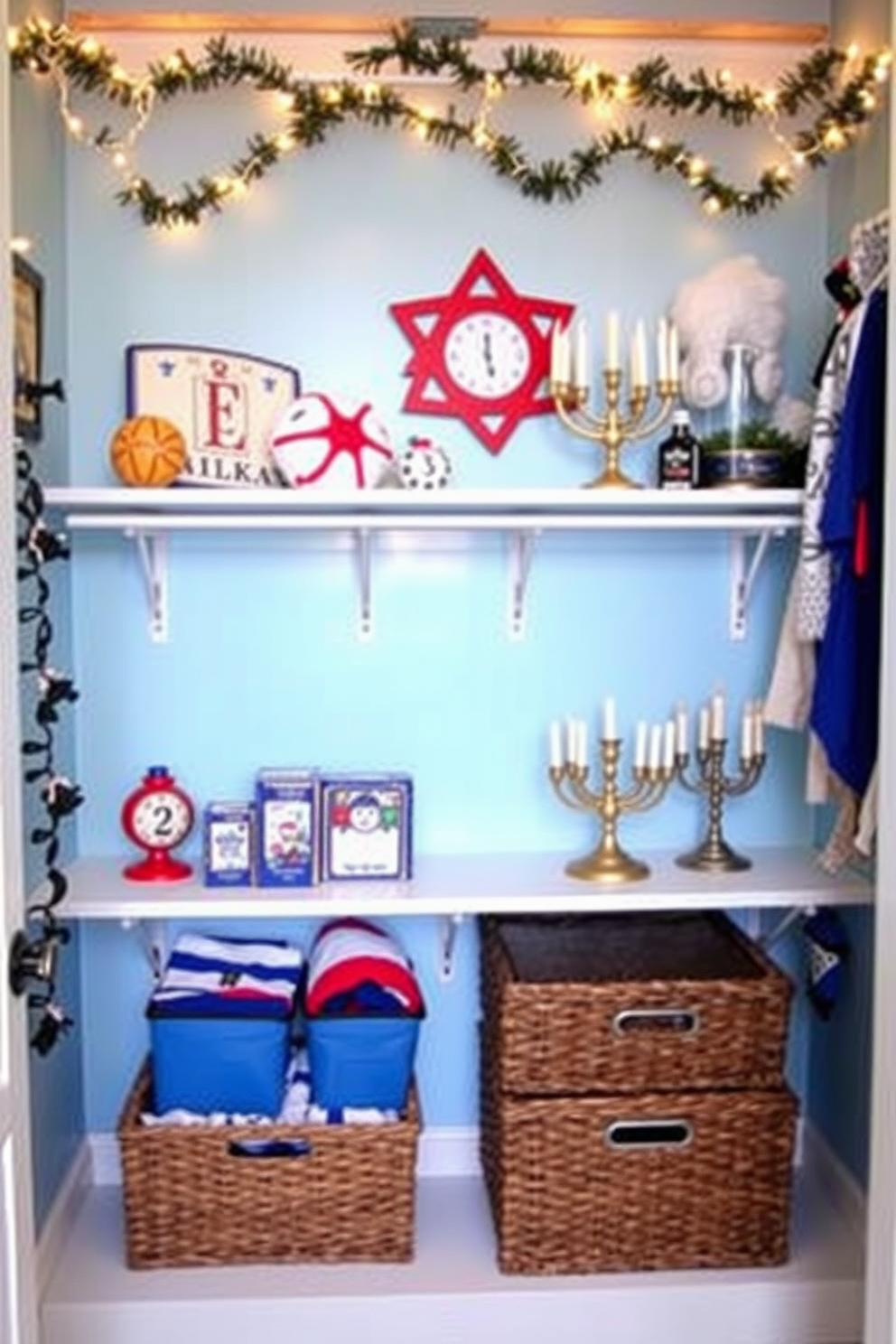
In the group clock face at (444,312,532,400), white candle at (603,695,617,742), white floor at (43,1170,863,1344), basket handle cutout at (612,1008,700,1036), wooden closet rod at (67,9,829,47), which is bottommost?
white floor at (43,1170,863,1344)

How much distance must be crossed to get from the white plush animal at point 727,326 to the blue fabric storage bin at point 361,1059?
1.21 meters

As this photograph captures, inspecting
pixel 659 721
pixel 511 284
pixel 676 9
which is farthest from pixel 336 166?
pixel 659 721

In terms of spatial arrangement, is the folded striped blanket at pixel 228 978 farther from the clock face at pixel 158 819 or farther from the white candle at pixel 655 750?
the white candle at pixel 655 750

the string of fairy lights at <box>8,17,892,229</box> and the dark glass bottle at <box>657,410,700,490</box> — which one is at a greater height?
the string of fairy lights at <box>8,17,892,229</box>

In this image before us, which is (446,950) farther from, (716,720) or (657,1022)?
(716,720)

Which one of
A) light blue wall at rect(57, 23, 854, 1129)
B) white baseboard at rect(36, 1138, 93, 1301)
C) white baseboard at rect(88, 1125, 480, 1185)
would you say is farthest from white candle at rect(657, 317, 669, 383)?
white baseboard at rect(36, 1138, 93, 1301)

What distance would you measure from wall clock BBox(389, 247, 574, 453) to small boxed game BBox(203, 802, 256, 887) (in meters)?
0.82

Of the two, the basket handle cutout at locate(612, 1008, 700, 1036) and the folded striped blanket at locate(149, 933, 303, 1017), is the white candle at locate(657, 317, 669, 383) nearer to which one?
the basket handle cutout at locate(612, 1008, 700, 1036)

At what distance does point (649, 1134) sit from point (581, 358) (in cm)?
131

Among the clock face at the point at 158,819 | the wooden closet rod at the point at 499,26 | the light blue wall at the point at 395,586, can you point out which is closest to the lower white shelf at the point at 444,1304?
the light blue wall at the point at 395,586

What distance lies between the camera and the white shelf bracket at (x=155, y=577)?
2.36 meters

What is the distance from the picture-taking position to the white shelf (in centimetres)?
212

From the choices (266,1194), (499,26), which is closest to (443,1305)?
(266,1194)

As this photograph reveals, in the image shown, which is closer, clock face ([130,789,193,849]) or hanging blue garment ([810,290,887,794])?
hanging blue garment ([810,290,887,794])
